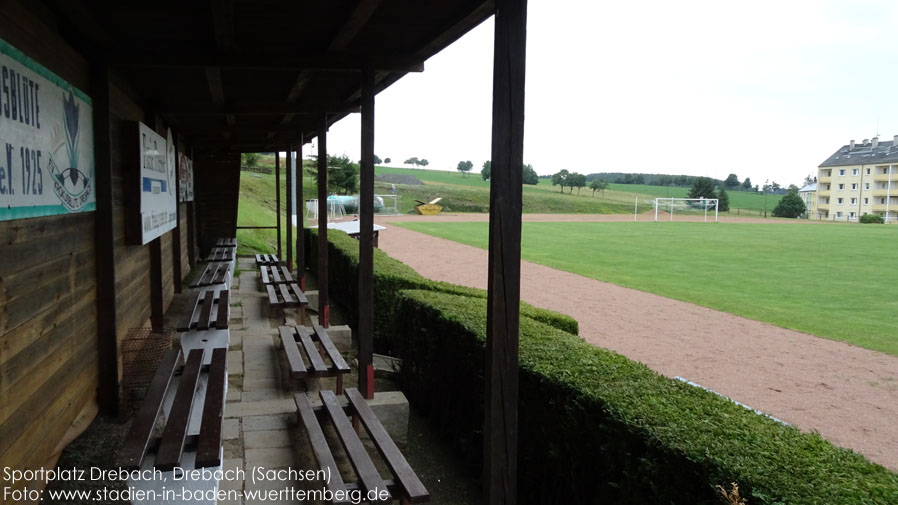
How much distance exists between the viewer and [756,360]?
8.48m

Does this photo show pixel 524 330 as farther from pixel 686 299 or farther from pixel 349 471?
pixel 686 299

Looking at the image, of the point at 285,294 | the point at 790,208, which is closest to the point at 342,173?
the point at 285,294

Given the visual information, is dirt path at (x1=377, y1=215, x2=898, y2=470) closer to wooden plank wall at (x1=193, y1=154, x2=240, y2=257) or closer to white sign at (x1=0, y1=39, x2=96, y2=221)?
wooden plank wall at (x1=193, y1=154, x2=240, y2=257)

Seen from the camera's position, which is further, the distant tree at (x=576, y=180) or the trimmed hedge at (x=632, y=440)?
the distant tree at (x=576, y=180)

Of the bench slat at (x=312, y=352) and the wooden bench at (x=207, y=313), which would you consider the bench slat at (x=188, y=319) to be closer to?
the wooden bench at (x=207, y=313)

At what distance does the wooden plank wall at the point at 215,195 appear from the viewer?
12.4m

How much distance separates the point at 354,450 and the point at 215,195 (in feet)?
37.6

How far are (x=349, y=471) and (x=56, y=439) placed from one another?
5.52 ft

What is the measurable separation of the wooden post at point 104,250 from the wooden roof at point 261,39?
9.5 inches

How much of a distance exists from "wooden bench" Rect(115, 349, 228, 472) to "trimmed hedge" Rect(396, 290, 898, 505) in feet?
5.24

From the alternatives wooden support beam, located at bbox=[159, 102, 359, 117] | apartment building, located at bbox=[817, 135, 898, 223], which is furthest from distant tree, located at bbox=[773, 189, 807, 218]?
wooden support beam, located at bbox=[159, 102, 359, 117]

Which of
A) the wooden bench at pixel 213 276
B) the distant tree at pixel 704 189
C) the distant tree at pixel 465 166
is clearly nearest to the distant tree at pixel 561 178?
the distant tree at pixel 704 189

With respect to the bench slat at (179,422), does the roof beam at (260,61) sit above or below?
above

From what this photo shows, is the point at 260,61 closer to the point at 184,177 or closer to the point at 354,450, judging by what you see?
the point at 354,450
